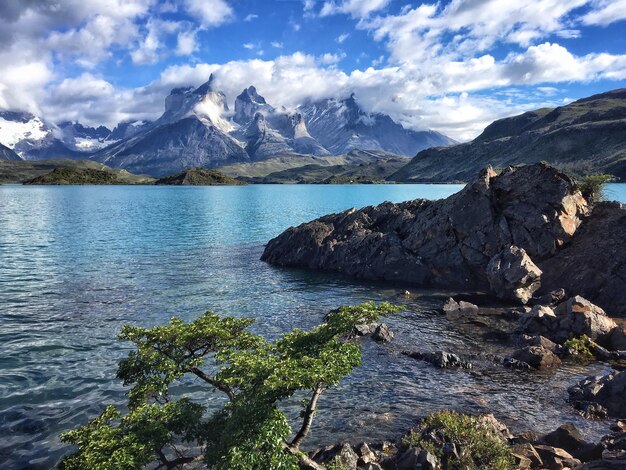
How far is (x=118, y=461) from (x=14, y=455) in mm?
12268

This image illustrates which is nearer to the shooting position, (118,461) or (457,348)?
(118,461)

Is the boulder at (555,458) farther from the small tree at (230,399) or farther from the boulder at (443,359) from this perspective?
the boulder at (443,359)

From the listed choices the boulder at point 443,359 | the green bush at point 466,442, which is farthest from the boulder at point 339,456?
the boulder at point 443,359

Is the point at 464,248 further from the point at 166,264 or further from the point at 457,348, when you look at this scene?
the point at 166,264

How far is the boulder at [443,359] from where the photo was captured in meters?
32.7

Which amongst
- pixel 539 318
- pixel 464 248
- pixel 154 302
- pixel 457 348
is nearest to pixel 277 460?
pixel 457 348

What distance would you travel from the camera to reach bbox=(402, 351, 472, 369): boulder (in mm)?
32719

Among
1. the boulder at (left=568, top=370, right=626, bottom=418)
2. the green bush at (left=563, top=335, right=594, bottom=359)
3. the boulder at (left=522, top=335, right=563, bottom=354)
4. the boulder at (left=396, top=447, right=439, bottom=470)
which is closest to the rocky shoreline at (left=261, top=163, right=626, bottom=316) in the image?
the green bush at (left=563, top=335, right=594, bottom=359)

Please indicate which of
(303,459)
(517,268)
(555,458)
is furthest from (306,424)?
(517,268)

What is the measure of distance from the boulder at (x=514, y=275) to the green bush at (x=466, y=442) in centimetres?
3044

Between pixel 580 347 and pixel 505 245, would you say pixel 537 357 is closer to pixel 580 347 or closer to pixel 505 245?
pixel 580 347

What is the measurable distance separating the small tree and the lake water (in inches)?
305

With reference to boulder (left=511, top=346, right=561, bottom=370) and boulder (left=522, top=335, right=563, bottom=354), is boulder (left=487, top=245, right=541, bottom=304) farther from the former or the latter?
boulder (left=511, top=346, right=561, bottom=370)

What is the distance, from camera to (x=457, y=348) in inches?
1437
